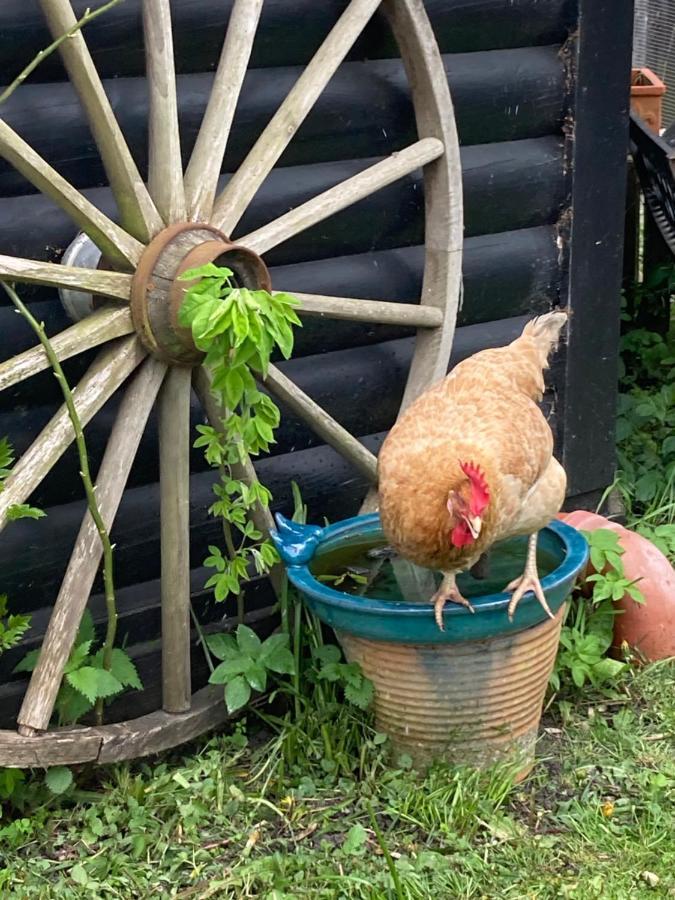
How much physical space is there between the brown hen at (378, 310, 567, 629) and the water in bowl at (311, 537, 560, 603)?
22 cm

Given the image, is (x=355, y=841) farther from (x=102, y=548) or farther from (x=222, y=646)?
(x=102, y=548)

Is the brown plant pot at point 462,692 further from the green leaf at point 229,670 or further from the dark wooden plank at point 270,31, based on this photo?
the dark wooden plank at point 270,31

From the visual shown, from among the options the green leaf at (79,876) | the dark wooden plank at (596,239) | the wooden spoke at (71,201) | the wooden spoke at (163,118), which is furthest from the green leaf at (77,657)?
the dark wooden plank at (596,239)

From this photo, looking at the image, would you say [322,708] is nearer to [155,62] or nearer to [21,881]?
[21,881]

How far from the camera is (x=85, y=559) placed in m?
2.71

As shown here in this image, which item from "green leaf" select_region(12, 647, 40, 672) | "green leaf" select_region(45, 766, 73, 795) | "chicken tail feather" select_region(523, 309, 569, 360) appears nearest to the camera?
"green leaf" select_region(45, 766, 73, 795)

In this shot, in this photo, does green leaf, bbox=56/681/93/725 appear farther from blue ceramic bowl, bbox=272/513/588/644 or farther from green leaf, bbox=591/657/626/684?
green leaf, bbox=591/657/626/684

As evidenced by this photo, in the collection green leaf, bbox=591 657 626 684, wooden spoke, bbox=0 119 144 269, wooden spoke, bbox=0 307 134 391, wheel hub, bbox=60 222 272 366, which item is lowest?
green leaf, bbox=591 657 626 684

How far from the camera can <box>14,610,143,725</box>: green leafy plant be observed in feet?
8.95

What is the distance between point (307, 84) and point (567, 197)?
3.98ft

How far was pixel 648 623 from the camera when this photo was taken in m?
3.46

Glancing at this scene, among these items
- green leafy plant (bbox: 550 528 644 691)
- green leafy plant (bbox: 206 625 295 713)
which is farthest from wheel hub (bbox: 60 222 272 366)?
green leafy plant (bbox: 550 528 644 691)

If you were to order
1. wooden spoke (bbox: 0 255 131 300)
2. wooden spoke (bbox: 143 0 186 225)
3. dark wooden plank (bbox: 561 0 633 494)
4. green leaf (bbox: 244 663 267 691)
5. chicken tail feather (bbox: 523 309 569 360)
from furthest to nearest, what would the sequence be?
1. dark wooden plank (bbox: 561 0 633 494)
2. chicken tail feather (bbox: 523 309 569 360)
3. green leaf (bbox: 244 663 267 691)
4. wooden spoke (bbox: 143 0 186 225)
5. wooden spoke (bbox: 0 255 131 300)

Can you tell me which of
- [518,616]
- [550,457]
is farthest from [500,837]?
[550,457]
